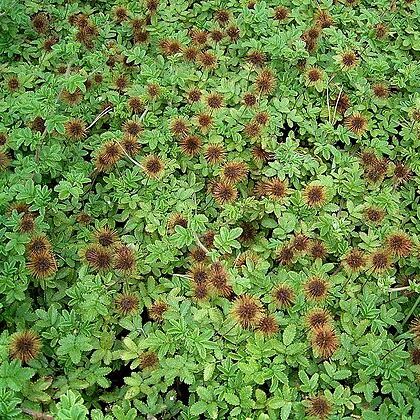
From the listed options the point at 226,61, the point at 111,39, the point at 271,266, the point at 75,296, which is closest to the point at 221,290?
the point at 271,266

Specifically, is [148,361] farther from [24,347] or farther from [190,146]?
[190,146]

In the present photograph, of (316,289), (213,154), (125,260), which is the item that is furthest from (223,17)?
(316,289)

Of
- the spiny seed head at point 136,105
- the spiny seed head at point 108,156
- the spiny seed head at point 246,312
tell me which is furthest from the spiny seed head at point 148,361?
the spiny seed head at point 136,105

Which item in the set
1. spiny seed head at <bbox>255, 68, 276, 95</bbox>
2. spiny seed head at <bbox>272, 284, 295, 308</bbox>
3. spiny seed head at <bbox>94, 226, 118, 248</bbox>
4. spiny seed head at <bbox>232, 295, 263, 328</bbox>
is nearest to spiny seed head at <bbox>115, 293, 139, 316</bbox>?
spiny seed head at <bbox>94, 226, 118, 248</bbox>

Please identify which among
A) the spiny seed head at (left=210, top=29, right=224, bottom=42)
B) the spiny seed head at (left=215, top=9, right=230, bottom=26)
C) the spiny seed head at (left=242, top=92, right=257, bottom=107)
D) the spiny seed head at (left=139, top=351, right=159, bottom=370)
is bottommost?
the spiny seed head at (left=139, top=351, right=159, bottom=370)

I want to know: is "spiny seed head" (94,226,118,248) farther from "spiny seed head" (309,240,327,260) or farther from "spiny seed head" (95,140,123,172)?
"spiny seed head" (309,240,327,260)
